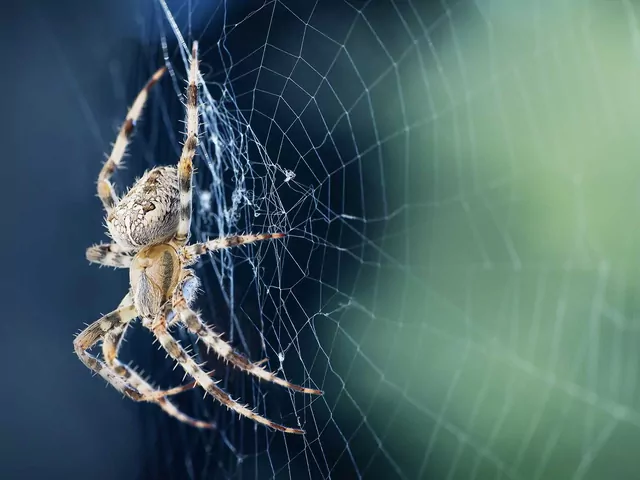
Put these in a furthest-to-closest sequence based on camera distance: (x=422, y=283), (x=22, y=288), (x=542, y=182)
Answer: (x=22, y=288), (x=422, y=283), (x=542, y=182)

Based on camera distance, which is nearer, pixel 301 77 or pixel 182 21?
pixel 301 77

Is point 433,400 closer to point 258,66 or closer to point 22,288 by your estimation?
point 258,66

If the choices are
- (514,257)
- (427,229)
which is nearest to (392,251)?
(427,229)

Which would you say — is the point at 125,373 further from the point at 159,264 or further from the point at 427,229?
the point at 427,229

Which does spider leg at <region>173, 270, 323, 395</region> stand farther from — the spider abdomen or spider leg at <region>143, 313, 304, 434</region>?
the spider abdomen

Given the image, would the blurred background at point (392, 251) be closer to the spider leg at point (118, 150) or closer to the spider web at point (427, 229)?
the spider web at point (427, 229)

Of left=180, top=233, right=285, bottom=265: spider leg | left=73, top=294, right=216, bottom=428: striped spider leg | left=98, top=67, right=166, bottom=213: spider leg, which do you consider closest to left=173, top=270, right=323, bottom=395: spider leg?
left=180, top=233, right=285, bottom=265: spider leg

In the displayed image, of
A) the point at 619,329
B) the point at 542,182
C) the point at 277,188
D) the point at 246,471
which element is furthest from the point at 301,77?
the point at 246,471

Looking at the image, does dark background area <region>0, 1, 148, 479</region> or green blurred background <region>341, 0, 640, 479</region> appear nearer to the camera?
green blurred background <region>341, 0, 640, 479</region>
